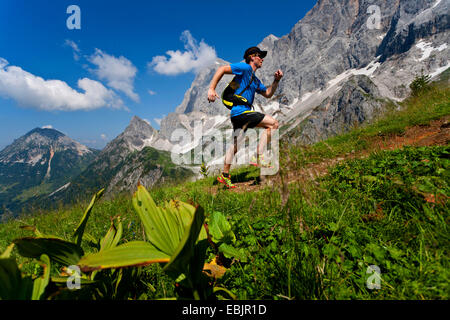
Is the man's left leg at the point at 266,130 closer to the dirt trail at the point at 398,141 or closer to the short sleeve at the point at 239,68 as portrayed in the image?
the dirt trail at the point at 398,141

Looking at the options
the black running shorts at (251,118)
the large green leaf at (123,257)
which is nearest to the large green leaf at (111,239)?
the large green leaf at (123,257)

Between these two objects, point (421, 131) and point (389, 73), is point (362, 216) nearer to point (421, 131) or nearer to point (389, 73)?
point (421, 131)

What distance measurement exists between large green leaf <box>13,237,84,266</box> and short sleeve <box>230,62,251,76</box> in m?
5.44

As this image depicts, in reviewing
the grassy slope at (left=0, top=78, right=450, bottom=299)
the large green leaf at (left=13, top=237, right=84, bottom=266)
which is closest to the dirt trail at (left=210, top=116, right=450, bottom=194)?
the grassy slope at (left=0, top=78, right=450, bottom=299)

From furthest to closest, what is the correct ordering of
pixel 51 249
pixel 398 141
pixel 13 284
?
pixel 398 141
pixel 51 249
pixel 13 284

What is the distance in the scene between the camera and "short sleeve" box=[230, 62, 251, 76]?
18.6 ft

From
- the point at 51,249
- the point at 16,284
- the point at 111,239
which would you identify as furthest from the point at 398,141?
the point at 16,284

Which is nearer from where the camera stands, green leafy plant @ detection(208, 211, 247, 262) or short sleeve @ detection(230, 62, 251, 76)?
green leafy plant @ detection(208, 211, 247, 262)

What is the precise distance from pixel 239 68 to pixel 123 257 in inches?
219

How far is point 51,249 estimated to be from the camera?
48.7 inches

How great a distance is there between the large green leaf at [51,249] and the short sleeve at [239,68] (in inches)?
214

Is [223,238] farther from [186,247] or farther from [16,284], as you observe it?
[16,284]

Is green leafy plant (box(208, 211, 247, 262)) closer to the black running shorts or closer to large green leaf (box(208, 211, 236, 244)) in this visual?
large green leaf (box(208, 211, 236, 244))
